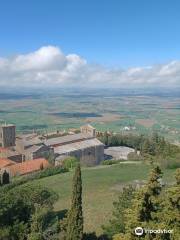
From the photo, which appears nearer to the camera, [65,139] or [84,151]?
[84,151]

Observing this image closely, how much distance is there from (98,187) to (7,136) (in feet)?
129

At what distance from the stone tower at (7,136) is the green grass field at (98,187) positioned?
29.7 meters

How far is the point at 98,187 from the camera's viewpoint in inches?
1442

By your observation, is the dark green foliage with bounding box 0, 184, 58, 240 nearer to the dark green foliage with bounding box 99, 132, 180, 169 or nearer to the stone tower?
the dark green foliage with bounding box 99, 132, 180, 169

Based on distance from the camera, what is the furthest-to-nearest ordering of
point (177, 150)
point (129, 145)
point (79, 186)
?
point (129, 145), point (177, 150), point (79, 186)

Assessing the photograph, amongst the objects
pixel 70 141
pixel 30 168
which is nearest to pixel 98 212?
pixel 30 168

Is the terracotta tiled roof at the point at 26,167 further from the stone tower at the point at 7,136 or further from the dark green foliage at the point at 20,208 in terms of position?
the dark green foliage at the point at 20,208

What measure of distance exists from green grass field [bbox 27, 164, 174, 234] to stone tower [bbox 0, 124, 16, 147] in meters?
29.7

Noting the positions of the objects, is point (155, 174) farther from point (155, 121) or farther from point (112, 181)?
point (155, 121)

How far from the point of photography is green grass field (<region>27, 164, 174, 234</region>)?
27.4 metres

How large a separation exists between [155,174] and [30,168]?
42720 mm

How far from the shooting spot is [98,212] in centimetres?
2833

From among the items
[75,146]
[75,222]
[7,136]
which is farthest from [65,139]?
[75,222]

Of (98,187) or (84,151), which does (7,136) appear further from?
(98,187)
